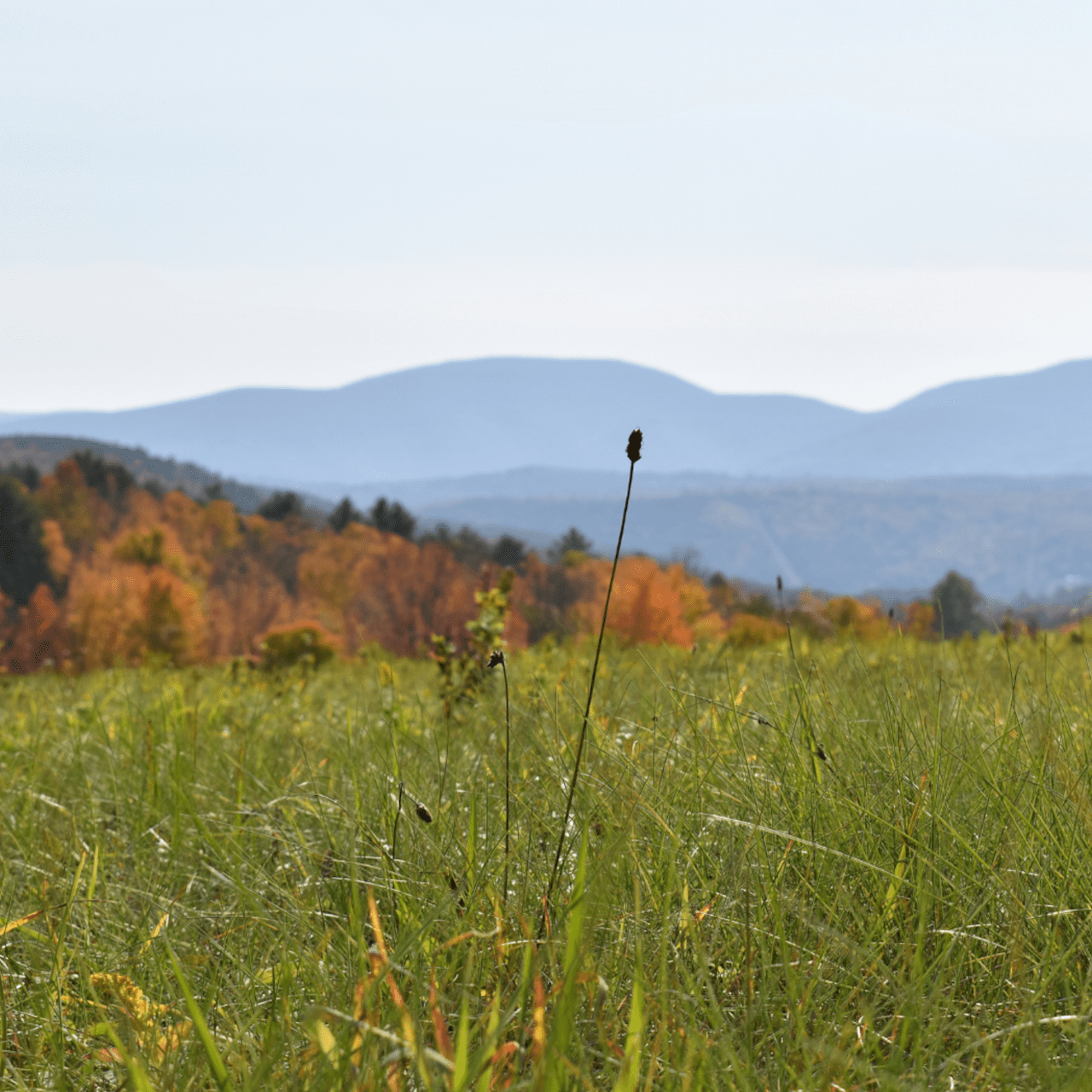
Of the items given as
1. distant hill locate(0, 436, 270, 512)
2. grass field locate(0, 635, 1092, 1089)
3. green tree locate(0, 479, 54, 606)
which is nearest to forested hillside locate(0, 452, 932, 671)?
green tree locate(0, 479, 54, 606)

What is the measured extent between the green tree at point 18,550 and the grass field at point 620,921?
191ft

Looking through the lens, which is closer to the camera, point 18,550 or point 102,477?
point 18,550

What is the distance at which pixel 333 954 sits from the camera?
194cm

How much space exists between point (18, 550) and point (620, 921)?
61369 mm

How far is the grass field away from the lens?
4.77 ft

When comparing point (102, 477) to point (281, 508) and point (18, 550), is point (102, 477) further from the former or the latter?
point (18, 550)

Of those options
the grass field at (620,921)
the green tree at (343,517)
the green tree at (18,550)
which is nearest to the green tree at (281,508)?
the green tree at (343,517)

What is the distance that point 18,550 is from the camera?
5441cm

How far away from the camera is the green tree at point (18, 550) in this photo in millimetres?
53500

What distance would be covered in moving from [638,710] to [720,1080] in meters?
2.11

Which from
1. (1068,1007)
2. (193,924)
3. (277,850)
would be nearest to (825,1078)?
(1068,1007)

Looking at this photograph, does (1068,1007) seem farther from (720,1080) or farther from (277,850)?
(277,850)

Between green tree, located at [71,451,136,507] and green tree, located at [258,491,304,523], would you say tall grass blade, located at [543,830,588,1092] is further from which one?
green tree, located at [258,491,304,523]

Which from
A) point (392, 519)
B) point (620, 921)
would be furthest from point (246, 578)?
point (620, 921)
